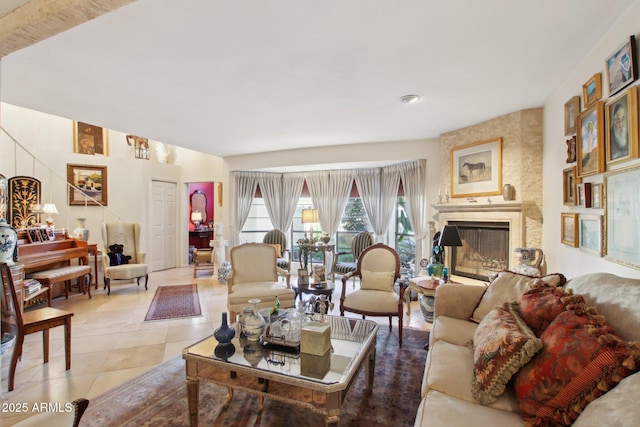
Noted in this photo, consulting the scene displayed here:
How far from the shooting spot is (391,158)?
5.11 m

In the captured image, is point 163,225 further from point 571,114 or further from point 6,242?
point 571,114

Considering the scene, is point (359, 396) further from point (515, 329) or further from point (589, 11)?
point (589, 11)

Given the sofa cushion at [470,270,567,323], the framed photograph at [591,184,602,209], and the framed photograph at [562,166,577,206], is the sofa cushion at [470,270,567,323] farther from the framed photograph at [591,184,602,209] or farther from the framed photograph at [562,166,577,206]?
the framed photograph at [562,166,577,206]

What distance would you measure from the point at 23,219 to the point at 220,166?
3626 mm

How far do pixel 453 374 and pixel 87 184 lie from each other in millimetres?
7336

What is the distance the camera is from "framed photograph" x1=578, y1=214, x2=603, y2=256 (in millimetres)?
2232

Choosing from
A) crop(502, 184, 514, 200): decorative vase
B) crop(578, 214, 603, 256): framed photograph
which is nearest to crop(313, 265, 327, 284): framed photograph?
crop(502, 184, 514, 200): decorative vase

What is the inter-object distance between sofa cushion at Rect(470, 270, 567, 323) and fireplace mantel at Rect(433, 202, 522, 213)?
145 cm

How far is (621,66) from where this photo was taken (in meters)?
1.93

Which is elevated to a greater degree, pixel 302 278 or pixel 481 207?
pixel 481 207

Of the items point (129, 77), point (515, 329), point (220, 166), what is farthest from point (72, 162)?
point (515, 329)

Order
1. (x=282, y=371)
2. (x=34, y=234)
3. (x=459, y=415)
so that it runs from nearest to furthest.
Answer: (x=459, y=415) < (x=282, y=371) < (x=34, y=234)

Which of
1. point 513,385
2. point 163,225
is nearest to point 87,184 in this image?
point 163,225

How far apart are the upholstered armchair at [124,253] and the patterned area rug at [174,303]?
0.51 meters
